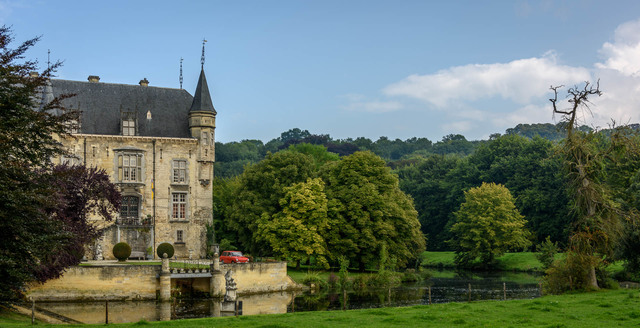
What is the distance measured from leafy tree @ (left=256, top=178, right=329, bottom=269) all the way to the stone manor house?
6.60 meters

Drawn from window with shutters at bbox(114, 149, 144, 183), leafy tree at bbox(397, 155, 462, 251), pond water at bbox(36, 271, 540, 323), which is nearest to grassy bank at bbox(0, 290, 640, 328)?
pond water at bbox(36, 271, 540, 323)

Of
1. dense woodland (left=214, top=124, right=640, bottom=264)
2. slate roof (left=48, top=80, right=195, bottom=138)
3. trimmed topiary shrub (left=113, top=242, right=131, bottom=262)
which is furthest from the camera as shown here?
dense woodland (left=214, top=124, right=640, bottom=264)

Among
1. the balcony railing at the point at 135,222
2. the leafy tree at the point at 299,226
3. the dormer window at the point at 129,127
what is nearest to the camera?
the leafy tree at the point at 299,226

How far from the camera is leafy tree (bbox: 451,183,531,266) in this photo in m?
58.9

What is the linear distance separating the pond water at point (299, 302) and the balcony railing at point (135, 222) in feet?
43.0

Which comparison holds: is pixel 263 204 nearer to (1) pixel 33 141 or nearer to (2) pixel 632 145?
(2) pixel 632 145

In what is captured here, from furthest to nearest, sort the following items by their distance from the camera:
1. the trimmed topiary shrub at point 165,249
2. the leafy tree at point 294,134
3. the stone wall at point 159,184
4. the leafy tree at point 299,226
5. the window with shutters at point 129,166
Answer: the leafy tree at point 294,134 → the window with shutters at point 129,166 → the stone wall at point 159,184 → the trimmed topiary shrub at point 165,249 → the leafy tree at point 299,226

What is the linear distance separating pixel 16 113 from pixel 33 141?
100cm

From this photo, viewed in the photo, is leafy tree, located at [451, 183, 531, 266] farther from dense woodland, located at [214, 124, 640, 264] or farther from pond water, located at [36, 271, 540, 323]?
pond water, located at [36, 271, 540, 323]

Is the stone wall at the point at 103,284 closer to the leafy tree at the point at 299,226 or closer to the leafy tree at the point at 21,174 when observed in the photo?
the leafy tree at the point at 299,226

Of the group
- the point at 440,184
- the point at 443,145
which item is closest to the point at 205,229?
the point at 440,184

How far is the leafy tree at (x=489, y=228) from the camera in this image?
2318 inches

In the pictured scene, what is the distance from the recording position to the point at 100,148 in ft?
158

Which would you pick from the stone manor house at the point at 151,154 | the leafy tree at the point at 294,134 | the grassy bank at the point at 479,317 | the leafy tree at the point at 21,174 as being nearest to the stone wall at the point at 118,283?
the grassy bank at the point at 479,317
